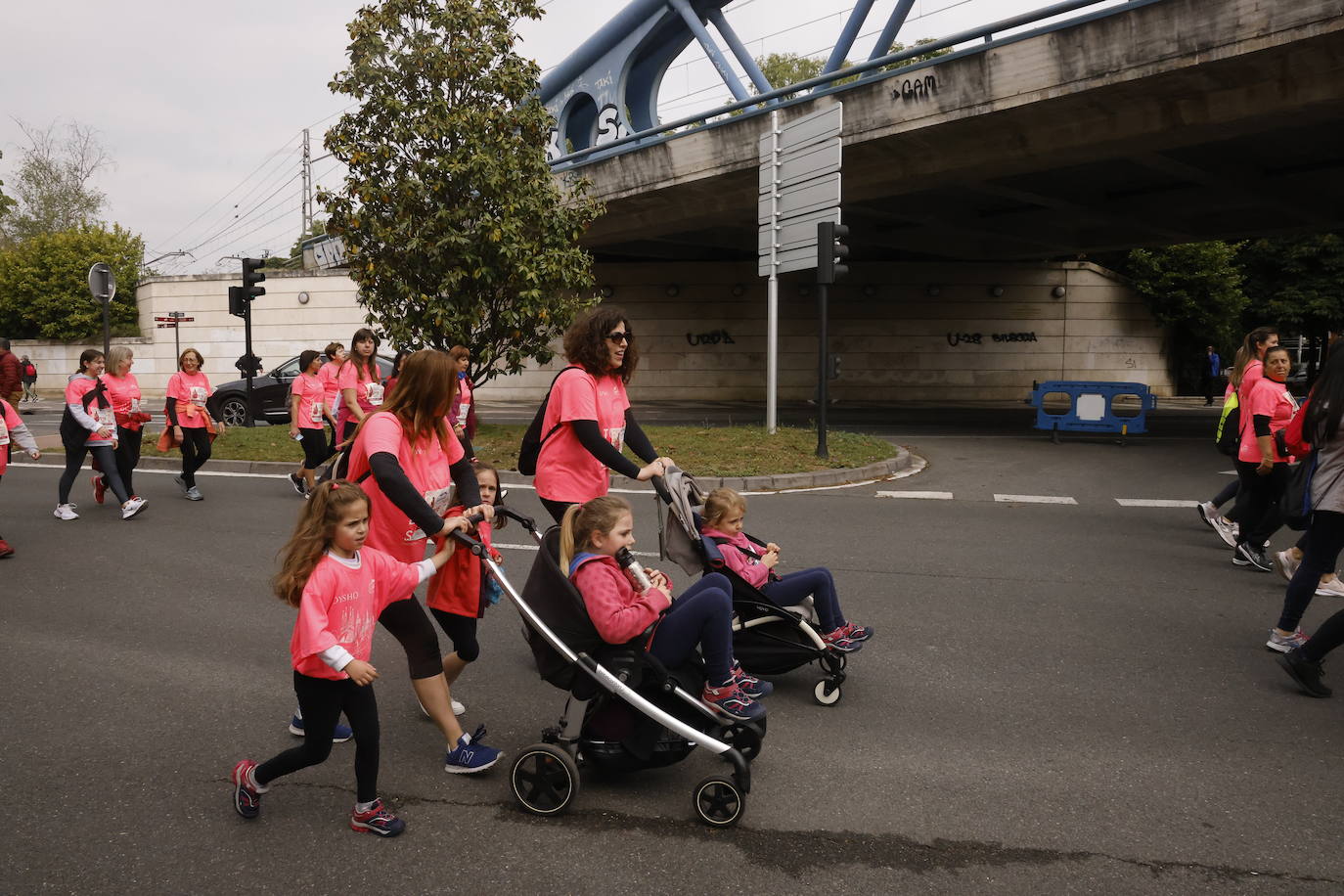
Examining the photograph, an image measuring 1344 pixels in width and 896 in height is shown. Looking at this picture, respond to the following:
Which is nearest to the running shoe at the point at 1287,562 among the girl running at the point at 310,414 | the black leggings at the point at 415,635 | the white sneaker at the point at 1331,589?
the white sneaker at the point at 1331,589

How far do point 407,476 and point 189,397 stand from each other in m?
7.33

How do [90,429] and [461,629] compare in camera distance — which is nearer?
[461,629]

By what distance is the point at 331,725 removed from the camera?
320 cm

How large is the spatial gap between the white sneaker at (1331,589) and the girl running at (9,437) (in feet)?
30.1

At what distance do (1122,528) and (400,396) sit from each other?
23.9 feet

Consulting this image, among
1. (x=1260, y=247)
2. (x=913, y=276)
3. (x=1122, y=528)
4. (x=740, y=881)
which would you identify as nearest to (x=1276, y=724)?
(x=740, y=881)

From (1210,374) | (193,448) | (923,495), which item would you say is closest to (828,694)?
(923,495)

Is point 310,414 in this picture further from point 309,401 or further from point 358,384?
point 358,384

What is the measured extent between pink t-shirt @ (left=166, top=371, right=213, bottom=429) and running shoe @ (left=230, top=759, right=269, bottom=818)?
7.27 metres

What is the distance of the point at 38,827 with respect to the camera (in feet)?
10.7

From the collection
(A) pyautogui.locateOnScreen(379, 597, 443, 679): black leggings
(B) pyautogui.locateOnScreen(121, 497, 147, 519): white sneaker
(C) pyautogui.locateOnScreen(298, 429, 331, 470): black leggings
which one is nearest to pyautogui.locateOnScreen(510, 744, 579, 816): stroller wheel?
(A) pyautogui.locateOnScreen(379, 597, 443, 679): black leggings

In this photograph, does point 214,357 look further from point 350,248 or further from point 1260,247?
point 1260,247

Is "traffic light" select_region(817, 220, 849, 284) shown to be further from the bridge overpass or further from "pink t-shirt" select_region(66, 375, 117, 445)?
"pink t-shirt" select_region(66, 375, 117, 445)

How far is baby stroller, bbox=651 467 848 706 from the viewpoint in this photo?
4242 millimetres
